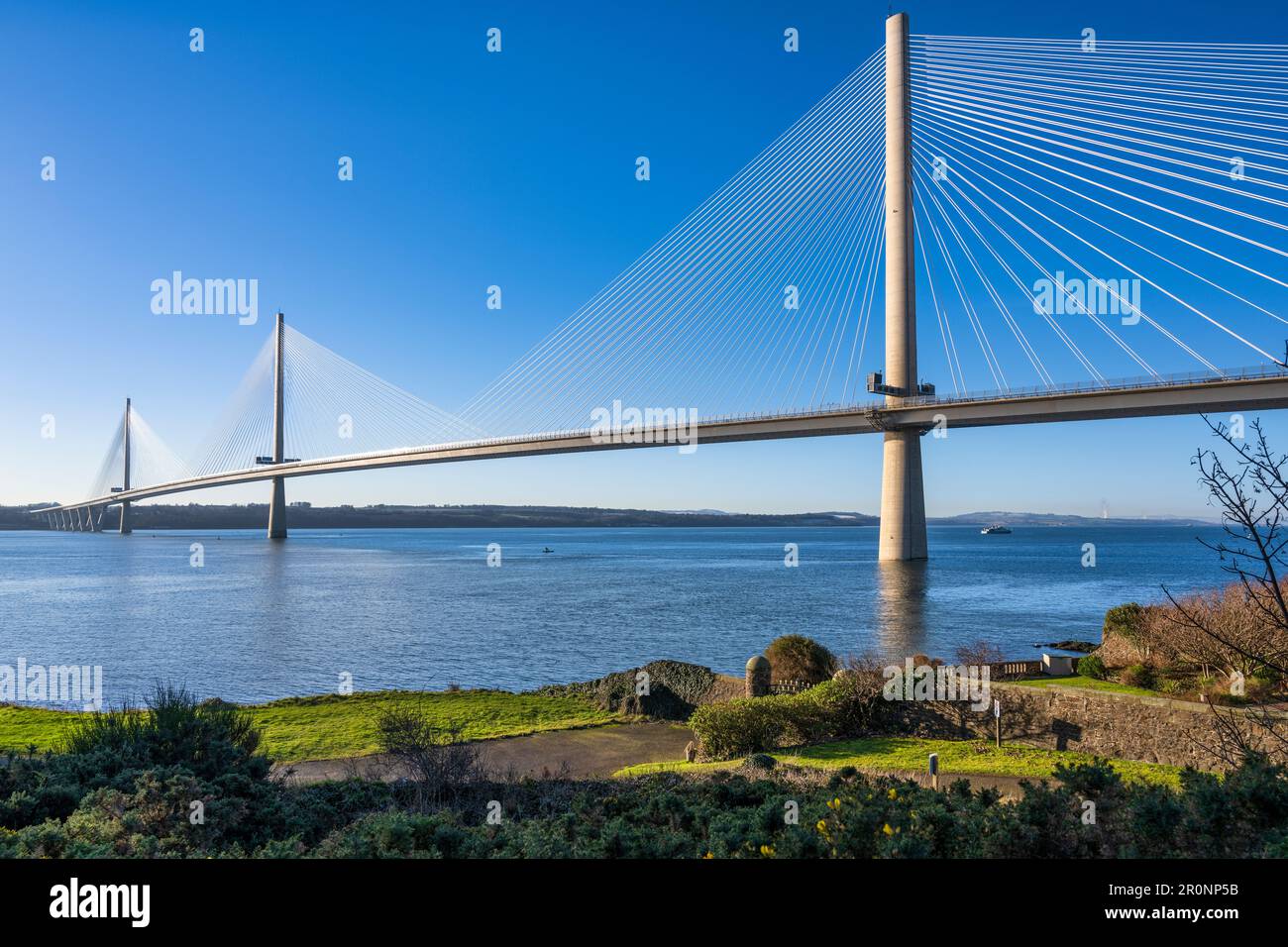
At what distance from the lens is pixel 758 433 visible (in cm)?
6412

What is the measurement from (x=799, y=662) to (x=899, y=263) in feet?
153

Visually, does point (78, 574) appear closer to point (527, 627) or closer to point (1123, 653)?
point (527, 627)

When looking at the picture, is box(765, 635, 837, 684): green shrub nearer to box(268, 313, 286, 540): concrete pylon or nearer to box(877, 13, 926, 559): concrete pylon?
box(877, 13, 926, 559): concrete pylon

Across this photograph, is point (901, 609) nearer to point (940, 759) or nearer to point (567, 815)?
point (940, 759)

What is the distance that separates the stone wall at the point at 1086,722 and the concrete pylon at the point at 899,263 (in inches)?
1803

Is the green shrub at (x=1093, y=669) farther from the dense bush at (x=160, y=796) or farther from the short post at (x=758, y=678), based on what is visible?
the dense bush at (x=160, y=796)

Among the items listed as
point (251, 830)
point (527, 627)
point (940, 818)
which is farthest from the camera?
point (527, 627)

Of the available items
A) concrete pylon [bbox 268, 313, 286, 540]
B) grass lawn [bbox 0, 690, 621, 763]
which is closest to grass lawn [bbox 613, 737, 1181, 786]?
grass lawn [bbox 0, 690, 621, 763]

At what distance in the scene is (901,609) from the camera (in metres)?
45.6

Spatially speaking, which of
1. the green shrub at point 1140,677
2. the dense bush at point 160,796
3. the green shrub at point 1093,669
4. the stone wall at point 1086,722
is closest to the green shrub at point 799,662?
the stone wall at point 1086,722

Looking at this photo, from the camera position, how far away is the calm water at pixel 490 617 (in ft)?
105

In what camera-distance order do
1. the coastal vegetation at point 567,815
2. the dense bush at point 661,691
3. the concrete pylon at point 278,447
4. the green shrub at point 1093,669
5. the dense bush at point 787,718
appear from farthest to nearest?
1. the concrete pylon at point 278,447
2. the dense bush at point 661,691
3. the green shrub at point 1093,669
4. the dense bush at point 787,718
5. the coastal vegetation at point 567,815
